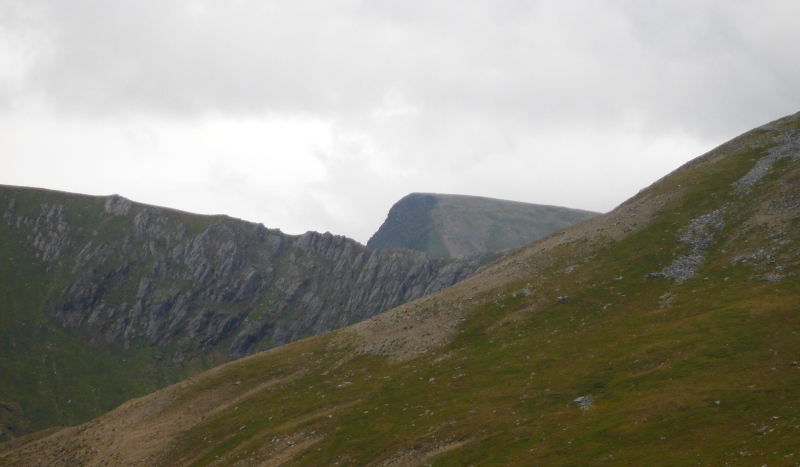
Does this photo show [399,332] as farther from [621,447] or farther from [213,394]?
[621,447]

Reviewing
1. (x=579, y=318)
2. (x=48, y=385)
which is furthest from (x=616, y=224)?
(x=48, y=385)

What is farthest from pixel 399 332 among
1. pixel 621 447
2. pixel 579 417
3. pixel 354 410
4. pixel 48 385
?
pixel 48 385

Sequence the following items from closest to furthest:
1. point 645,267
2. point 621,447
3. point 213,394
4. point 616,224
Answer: point 621,447
point 645,267
point 213,394
point 616,224

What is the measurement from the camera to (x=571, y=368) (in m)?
57.1

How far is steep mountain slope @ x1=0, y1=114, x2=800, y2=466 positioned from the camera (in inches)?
1681

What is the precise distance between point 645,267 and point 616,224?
1788 centimetres

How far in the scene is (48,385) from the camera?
7613 inches

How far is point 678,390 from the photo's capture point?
45.6 meters

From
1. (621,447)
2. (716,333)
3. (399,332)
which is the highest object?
(399,332)

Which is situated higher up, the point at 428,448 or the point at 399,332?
the point at 399,332

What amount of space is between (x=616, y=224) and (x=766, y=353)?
151 ft

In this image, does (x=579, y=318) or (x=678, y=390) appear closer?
(x=678, y=390)

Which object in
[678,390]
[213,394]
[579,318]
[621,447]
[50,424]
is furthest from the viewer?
[50,424]

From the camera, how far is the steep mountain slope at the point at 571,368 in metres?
42.7
